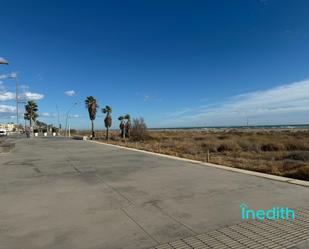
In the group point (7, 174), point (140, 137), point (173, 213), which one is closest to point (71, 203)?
point (173, 213)

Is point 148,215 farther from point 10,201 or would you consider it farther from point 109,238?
point 10,201

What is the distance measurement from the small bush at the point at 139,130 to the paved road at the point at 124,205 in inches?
1514

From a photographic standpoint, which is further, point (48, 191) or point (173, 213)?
point (48, 191)

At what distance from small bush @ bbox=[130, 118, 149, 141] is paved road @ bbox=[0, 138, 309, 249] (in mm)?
38443

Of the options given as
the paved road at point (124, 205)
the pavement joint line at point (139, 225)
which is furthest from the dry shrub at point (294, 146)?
the pavement joint line at point (139, 225)

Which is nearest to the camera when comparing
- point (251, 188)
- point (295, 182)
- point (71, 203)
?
point (71, 203)

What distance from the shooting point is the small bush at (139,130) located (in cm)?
4764

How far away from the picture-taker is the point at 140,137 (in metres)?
47.4

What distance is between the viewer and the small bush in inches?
1876

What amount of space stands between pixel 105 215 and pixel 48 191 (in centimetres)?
274

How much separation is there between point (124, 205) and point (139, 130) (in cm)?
4343

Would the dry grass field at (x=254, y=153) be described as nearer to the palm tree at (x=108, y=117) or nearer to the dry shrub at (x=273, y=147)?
the dry shrub at (x=273, y=147)

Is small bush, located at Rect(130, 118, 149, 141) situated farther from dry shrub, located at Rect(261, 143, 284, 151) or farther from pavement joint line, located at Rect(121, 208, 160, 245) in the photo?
pavement joint line, located at Rect(121, 208, 160, 245)

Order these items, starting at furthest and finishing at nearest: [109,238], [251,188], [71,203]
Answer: [251,188]
[71,203]
[109,238]
